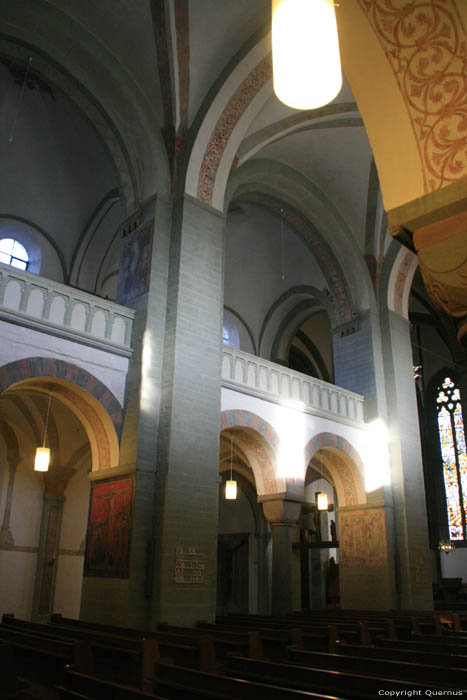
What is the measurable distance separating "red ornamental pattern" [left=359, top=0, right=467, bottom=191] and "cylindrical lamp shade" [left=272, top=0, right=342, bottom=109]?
0.92m

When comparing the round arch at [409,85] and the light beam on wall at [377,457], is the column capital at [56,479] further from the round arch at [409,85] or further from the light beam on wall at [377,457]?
the round arch at [409,85]

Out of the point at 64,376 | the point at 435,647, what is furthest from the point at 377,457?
the point at 435,647

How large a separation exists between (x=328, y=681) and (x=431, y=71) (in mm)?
3662

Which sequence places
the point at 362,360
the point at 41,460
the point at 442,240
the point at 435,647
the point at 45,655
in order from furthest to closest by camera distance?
1. the point at 362,360
2. the point at 41,460
3. the point at 435,647
4. the point at 45,655
5. the point at 442,240

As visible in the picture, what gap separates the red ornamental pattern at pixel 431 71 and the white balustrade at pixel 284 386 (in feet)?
27.7

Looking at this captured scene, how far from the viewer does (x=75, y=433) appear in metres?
14.2

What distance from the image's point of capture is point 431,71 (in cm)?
332

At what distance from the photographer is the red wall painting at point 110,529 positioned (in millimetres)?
9055

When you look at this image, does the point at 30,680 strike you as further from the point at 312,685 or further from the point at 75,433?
the point at 75,433

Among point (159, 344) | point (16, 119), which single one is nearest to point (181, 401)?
point (159, 344)

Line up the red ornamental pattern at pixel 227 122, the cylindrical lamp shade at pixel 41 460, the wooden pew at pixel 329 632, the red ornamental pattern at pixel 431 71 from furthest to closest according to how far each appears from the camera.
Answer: the red ornamental pattern at pixel 227 122 < the cylindrical lamp shade at pixel 41 460 < the wooden pew at pixel 329 632 < the red ornamental pattern at pixel 431 71

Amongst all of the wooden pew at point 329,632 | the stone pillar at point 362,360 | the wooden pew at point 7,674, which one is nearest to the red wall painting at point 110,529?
the wooden pew at point 329,632

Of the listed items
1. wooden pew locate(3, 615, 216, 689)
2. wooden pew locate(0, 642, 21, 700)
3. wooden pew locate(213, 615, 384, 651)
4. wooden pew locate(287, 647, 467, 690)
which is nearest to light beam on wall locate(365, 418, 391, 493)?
wooden pew locate(213, 615, 384, 651)

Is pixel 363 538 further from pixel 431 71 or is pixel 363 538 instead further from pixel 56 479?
pixel 431 71
